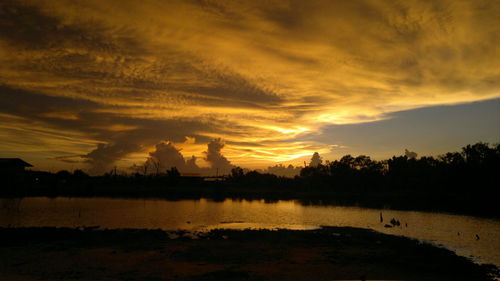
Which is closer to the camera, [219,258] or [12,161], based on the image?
[219,258]

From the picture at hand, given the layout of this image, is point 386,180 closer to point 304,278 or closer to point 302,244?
point 302,244

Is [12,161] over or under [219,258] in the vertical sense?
over

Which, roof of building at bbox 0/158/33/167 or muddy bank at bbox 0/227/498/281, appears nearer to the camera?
muddy bank at bbox 0/227/498/281

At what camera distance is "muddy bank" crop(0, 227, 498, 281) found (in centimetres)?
2406

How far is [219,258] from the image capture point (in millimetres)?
28656

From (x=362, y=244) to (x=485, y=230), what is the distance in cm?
2737

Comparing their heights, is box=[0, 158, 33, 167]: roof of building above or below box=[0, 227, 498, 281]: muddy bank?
above

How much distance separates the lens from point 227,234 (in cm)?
4191

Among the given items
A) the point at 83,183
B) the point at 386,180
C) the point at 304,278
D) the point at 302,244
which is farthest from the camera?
the point at 83,183

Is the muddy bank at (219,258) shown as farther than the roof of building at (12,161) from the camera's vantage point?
No

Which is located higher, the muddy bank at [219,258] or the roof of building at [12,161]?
the roof of building at [12,161]

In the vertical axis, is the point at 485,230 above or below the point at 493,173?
below

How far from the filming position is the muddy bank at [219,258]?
2406cm

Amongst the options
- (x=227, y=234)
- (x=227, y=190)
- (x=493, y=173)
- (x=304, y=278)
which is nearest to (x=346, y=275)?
(x=304, y=278)
